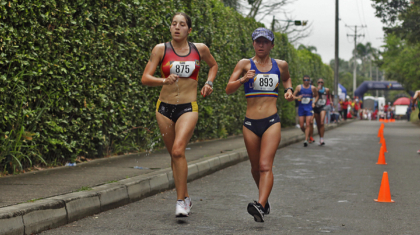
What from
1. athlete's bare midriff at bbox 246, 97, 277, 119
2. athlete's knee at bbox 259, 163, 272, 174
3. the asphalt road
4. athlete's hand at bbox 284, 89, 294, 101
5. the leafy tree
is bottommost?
the asphalt road

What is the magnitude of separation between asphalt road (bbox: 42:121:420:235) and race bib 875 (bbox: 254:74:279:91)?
1384 millimetres

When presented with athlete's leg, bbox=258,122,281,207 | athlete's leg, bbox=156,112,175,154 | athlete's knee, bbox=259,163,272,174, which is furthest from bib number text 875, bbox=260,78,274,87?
athlete's leg, bbox=156,112,175,154

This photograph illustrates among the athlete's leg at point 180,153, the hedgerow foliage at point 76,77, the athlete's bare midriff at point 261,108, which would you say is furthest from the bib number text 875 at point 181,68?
the hedgerow foliage at point 76,77

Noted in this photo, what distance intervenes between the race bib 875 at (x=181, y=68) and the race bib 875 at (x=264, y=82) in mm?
715

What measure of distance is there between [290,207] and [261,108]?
4.58 feet

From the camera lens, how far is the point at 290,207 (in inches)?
245

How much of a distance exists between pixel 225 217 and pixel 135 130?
17.7ft

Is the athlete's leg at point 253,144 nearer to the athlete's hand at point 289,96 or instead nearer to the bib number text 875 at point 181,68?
the athlete's hand at point 289,96

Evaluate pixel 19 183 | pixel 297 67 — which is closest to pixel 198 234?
pixel 19 183

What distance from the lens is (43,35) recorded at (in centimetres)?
738

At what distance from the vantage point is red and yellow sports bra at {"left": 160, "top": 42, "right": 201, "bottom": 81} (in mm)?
5586

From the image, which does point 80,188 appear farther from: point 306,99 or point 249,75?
point 306,99

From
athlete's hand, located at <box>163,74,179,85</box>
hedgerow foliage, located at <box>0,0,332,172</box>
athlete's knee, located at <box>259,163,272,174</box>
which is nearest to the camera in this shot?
athlete's hand, located at <box>163,74,179,85</box>

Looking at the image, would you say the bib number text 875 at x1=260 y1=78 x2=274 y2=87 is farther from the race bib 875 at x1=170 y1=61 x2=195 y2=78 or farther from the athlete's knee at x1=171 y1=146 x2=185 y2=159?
the athlete's knee at x1=171 y1=146 x2=185 y2=159
